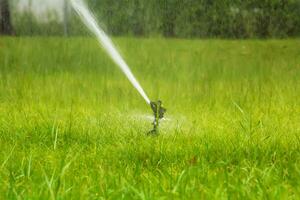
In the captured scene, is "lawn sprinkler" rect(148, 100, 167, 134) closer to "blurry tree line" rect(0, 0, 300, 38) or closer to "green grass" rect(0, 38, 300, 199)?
"green grass" rect(0, 38, 300, 199)

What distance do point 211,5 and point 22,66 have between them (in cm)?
593

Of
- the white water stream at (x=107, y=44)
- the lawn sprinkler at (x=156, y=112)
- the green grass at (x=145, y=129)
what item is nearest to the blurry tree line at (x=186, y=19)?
the green grass at (x=145, y=129)

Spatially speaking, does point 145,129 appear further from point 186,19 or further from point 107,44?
point 186,19

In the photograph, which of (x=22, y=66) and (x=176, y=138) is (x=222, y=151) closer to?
(x=176, y=138)

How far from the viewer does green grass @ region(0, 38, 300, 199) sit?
3.21m

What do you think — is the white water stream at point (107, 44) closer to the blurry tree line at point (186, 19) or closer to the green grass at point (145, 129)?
the green grass at point (145, 129)

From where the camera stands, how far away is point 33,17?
15.0 m

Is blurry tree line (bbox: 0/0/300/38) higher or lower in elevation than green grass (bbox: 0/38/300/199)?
higher

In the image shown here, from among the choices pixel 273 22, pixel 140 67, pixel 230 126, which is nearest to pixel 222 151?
pixel 230 126

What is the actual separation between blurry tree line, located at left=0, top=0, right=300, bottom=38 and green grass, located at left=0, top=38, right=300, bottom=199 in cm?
211

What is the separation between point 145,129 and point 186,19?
10062 mm

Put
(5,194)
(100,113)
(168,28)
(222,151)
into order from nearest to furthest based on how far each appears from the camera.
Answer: (5,194) < (222,151) < (100,113) < (168,28)

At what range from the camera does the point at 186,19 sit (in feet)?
48.3

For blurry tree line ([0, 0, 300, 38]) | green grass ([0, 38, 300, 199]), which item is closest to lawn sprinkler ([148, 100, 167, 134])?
green grass ([0, 38, 300, 199])
